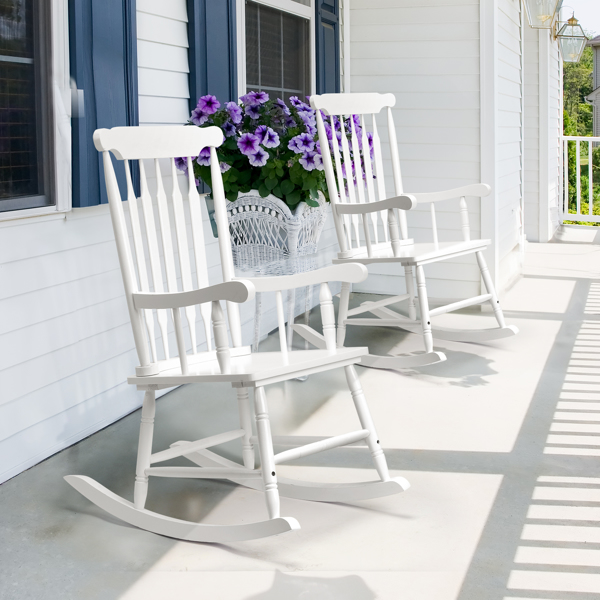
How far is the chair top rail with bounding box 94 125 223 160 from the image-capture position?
6.11ft

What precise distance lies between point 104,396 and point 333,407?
0.78m

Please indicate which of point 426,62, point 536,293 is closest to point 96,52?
point 426,62

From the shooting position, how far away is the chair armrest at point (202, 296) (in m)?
1.58

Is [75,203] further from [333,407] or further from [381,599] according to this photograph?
[381,599]

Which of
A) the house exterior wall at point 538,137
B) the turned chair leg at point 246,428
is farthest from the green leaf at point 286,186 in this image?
the house exterior wall at point 538,137

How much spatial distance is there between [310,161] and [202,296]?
1302 mm

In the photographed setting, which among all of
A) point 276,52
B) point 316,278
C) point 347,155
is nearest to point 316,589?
point 316,278

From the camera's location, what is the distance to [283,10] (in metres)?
3.77

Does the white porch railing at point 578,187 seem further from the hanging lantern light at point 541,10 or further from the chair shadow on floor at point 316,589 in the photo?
the chair shadow on floor at point 316,589

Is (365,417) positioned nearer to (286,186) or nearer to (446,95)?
(286,186)

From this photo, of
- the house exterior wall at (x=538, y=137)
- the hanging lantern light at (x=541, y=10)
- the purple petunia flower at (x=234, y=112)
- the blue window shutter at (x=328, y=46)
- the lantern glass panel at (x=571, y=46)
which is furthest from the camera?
the lantern glass panel at (x=571, y=46)

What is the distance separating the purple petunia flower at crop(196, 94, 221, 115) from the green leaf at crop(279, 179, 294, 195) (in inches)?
14.1

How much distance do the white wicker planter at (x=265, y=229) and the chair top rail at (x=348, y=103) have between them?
18.5 inches

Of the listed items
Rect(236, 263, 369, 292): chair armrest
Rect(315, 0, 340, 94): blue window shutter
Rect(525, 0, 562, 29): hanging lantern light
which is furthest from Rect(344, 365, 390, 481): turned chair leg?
Rect(525, 0, 562, 29): hanging lantern light
